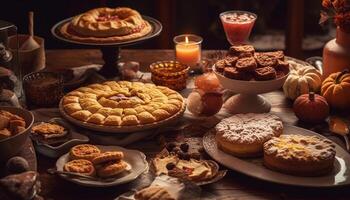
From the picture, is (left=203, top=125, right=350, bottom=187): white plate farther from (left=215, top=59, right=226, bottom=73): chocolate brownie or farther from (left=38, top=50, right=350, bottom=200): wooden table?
(left=215, top=59, right=226, bottom=73): chocolate brownie

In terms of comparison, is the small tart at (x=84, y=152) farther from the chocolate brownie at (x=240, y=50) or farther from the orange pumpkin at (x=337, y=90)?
the orange pumpkin at (x=337, y=90)

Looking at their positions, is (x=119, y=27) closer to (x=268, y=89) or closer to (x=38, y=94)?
(x=38, y=94)

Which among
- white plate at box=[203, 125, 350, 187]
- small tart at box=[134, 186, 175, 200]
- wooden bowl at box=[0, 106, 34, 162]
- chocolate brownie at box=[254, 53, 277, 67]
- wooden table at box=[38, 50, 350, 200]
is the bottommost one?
wooden table at box=[38, 50, 350, 200]

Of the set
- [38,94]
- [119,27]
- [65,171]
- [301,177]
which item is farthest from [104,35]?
[301,177]

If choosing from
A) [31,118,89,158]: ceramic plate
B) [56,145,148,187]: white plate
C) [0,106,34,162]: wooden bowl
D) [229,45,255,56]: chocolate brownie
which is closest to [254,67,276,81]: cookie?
[229,45,255,56]: chocolate brownie

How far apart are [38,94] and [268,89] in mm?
923

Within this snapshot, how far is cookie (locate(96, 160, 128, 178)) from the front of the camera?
200 cm

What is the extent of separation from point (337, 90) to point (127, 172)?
98 centimetres

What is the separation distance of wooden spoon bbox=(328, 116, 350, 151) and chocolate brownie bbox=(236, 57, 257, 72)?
0.36 m

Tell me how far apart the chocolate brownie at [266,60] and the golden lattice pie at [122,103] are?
1.10 feet

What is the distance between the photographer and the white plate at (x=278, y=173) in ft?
6.52

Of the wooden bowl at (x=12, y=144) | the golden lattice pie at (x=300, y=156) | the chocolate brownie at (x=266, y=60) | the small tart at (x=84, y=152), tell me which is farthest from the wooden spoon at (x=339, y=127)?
the wooden bowl at (x=12, y=144)

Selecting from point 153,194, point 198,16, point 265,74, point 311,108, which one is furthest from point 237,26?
point 198,16

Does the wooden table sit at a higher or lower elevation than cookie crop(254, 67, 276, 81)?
lower
